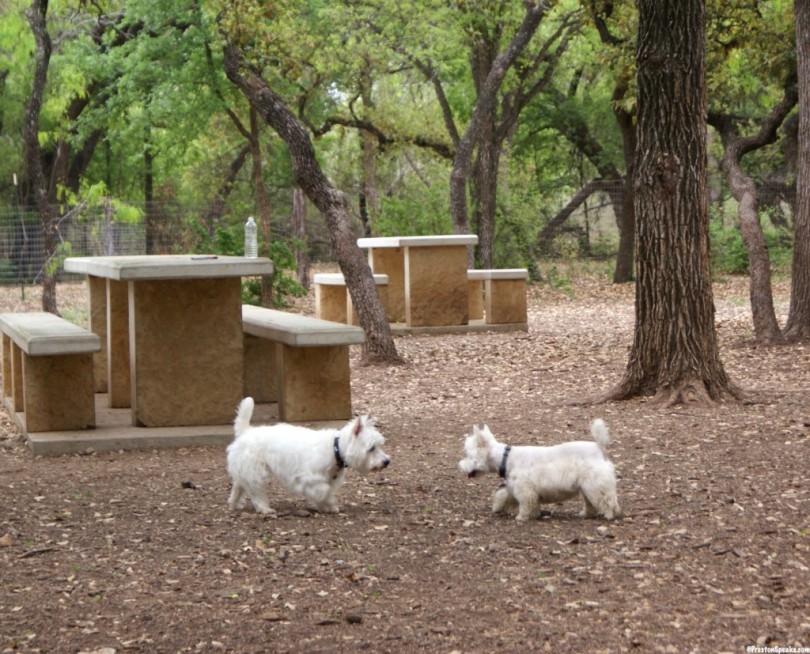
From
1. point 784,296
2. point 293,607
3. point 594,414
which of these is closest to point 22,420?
point 594,414

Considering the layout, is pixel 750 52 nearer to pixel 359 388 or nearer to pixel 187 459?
pixel 359 388

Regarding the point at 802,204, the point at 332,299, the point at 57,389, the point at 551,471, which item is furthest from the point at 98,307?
the point at 802,204

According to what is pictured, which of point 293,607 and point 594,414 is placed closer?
point 293,607

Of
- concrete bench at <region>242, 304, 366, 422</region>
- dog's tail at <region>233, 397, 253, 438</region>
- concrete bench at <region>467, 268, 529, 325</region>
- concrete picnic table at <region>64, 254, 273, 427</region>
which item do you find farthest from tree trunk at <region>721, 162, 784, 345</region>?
dog's tail at <region>233, 397, 253, 438</region>

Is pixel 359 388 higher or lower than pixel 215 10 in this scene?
lower

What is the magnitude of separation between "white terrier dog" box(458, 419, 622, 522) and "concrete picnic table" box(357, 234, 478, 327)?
37.9 ft

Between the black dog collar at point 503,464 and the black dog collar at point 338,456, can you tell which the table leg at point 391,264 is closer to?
the black dog collar at point 338,456

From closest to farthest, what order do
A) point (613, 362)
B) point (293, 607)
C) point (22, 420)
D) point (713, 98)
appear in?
point (293, 607)
point (22, 420)
point (613, 362)
point (713, 98)

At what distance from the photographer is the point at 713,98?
1750cm

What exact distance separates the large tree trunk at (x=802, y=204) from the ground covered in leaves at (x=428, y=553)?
4.54 meters

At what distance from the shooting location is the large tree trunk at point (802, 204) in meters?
14.1

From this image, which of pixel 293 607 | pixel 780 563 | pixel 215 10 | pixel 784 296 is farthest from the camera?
pixel 784 296

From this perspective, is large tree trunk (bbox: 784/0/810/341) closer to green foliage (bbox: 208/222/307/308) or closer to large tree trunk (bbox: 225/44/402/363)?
large tree trunk (bbox: 225/44/402/363)

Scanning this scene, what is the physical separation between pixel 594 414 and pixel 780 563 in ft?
15.4
